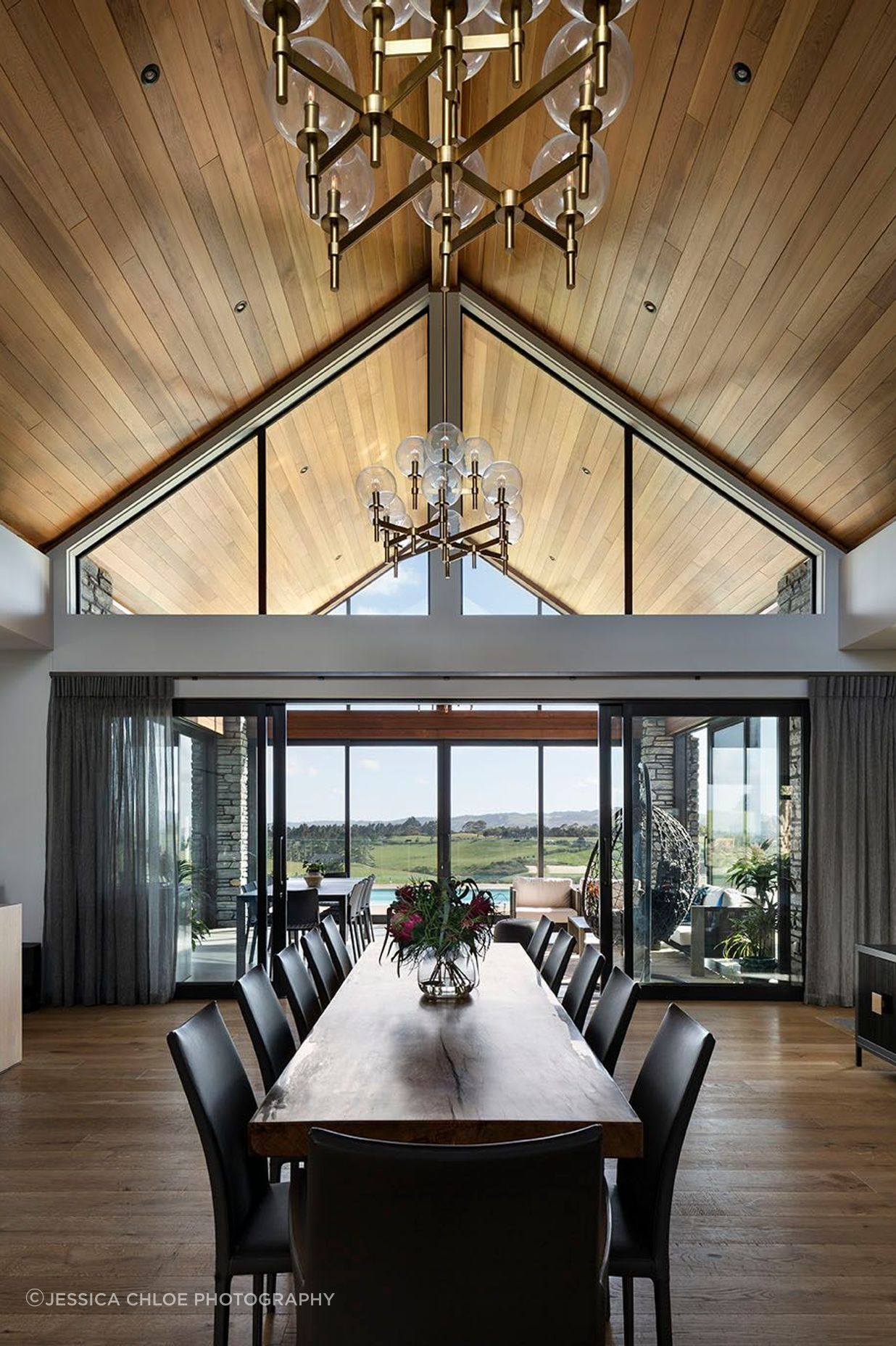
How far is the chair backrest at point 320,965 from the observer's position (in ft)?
13.9

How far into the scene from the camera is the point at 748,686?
7.34 m

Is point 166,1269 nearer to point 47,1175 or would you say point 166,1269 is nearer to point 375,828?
point 47,1175

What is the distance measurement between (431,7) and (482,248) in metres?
5.36

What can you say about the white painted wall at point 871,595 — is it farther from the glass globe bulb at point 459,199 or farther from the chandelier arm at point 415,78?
the chandelier arm at point 415,78

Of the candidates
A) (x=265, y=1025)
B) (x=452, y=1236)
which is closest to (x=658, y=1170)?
(x=452, y=1236)

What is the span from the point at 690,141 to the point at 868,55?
1.04m

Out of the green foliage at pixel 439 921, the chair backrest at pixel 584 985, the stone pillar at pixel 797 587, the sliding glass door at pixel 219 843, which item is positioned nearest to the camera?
the green foliage at pixel 439 921

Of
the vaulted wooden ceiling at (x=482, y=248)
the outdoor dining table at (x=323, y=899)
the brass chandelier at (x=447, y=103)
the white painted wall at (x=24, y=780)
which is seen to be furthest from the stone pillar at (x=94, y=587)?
the brass chandelier at (x=447, y=103)

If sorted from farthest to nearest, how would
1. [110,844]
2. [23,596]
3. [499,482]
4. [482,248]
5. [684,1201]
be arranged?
[110,844] → [482,248] → [23,596] → [499,482] → [684,1201]

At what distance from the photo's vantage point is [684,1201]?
3.72m

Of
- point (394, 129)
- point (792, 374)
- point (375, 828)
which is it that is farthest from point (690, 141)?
point (375, 828)

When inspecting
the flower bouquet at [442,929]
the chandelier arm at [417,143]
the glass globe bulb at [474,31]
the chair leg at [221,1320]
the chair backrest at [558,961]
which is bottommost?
the chair leg at [221,1320]

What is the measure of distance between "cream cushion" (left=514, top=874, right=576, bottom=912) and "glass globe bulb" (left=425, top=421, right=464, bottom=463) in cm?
742

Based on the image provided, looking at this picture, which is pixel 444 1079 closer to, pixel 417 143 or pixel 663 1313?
pixel 663 1313
